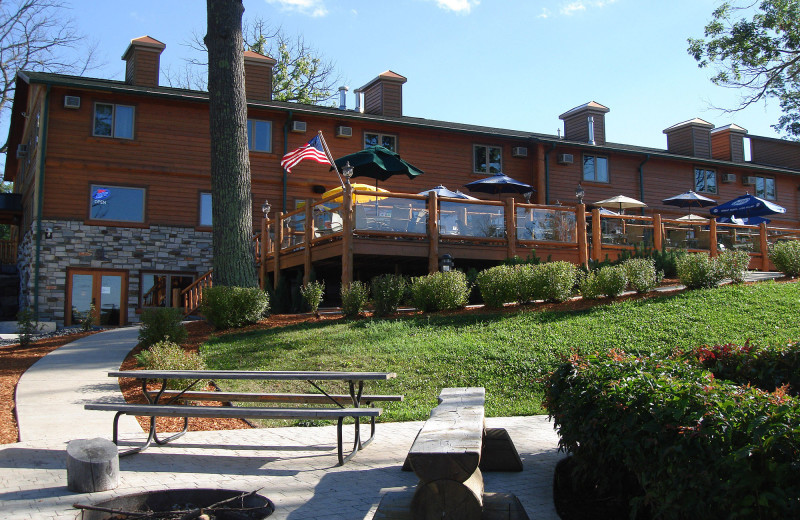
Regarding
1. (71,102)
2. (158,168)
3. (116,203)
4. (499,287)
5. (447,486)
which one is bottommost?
(447,486)

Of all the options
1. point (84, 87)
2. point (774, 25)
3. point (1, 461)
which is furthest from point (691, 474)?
point (84, 87)

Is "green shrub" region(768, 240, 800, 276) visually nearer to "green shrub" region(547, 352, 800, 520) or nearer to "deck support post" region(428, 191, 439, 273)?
"deck support post" region(428, 191, 439, 273)

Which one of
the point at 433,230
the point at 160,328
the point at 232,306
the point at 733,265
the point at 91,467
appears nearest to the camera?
the point at 91,467

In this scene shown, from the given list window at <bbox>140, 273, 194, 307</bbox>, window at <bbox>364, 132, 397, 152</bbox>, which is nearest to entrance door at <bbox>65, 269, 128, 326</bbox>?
window at <bbox>140, 273, 194, 307</bbox>

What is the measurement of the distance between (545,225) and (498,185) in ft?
20.2

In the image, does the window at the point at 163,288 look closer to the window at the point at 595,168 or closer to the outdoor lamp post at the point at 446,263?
the outdoor lamp post at the point at 446,263

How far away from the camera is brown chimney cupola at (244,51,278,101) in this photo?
78.8ft

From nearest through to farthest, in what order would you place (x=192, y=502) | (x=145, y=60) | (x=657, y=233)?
1. (x=192, y=502)
2. (x=657, y=233)
3. (x=145, y=60)

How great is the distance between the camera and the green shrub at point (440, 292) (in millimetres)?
13297

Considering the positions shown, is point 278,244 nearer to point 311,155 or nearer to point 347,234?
point 311,155

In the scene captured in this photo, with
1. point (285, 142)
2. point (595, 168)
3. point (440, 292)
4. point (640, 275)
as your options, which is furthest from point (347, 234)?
point (595, 168)

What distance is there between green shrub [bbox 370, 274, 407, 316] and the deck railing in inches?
49.9

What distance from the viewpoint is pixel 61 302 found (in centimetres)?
2062

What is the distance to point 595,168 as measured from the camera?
2741 centimetres
